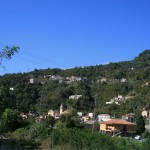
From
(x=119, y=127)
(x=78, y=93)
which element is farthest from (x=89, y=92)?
(x=119, y=127)

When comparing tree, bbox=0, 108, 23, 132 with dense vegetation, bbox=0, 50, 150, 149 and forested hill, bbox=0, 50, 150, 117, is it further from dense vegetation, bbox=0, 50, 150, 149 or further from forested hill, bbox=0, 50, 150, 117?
forested hill, bbox=0, 50, 150, 117

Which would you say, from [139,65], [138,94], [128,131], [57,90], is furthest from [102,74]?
[128,131]

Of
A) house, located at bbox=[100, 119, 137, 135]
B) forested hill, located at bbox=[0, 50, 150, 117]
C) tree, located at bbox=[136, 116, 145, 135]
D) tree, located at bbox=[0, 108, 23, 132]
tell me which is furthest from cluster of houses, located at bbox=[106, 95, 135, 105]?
tree, located at bbox=[0, 108, 23, 132]

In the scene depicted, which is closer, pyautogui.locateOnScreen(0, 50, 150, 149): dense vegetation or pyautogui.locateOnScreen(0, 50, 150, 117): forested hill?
pyautogui.locateOnScreen(0, 50, 150, 149): dense vegetation

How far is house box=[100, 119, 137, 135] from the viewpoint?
277 feet

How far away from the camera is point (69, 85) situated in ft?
502

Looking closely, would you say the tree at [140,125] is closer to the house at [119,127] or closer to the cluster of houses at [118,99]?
the house at [119,127]

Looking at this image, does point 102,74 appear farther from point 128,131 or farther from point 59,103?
point 128,131

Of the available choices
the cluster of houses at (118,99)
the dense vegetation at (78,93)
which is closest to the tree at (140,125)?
the dense vegetation at (78,93)

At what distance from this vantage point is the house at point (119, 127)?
8456 centimetres

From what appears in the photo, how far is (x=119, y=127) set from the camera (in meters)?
86.9

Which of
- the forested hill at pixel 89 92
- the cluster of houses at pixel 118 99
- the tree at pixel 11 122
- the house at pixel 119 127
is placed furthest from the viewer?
the cluster of houses at pixel 118 99

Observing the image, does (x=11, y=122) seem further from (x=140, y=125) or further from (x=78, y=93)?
(x=78, y=93)

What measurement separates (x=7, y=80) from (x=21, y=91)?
58.2 ft
